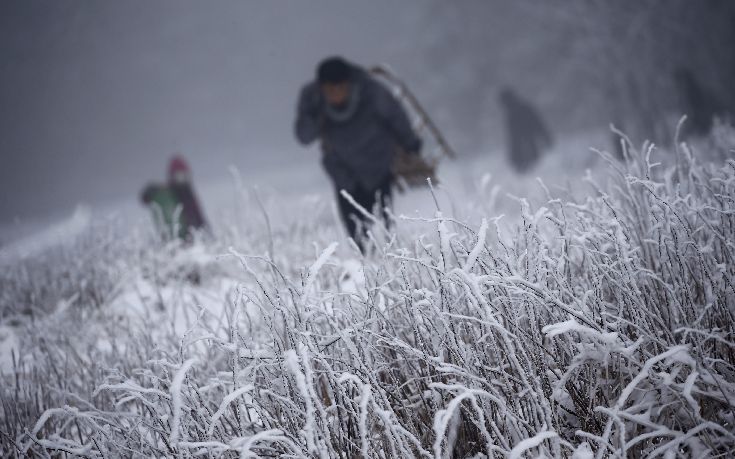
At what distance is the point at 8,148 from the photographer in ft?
415

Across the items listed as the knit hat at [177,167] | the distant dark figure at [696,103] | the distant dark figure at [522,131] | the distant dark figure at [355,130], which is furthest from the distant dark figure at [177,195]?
the distant dark figure at [522,131]

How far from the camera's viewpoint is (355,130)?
12.1 feet

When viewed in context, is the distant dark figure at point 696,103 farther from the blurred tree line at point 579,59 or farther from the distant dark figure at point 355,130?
the distant dark figure at point 355,130

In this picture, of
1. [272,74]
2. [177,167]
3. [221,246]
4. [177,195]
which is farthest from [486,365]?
[272,74]

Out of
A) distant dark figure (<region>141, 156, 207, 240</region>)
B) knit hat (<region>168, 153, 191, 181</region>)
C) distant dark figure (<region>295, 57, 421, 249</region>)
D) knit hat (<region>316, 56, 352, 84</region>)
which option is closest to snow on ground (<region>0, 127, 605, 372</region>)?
distant dark figure (<region>295, 57, 421, 249</region>)

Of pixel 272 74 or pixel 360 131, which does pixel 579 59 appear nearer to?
pixel 360 131

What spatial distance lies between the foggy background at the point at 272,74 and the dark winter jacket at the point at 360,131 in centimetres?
276

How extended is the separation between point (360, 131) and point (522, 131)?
13.7m

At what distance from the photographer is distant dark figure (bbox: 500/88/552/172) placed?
15312 mm

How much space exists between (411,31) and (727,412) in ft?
108

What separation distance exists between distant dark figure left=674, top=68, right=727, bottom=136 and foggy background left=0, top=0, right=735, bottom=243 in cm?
84

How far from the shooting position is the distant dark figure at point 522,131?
50.2 feet

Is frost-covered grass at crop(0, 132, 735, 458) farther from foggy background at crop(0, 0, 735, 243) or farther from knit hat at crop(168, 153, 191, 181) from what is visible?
knit hat at crop(168, 153, 191, 181)

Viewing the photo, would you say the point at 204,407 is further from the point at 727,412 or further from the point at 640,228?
the point at 640,228
